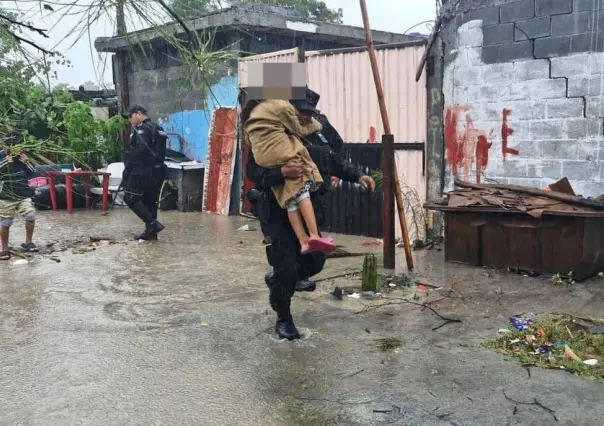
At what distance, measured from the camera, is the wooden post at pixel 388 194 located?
5852mm

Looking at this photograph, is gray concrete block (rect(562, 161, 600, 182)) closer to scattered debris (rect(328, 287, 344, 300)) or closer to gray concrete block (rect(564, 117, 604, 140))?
gray concrete block (rect(564, 117, 604, 140))

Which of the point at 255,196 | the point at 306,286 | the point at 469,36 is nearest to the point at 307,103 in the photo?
the point at 255,196

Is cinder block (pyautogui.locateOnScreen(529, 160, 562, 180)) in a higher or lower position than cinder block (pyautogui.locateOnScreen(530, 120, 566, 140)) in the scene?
lower

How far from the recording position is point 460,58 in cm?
681

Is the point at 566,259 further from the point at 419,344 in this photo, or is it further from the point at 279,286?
the point at 279,286

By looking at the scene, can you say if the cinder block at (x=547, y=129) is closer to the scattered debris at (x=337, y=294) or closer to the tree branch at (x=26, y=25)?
the scattered debris at (x=337, y=294)

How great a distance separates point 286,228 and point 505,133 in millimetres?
3461

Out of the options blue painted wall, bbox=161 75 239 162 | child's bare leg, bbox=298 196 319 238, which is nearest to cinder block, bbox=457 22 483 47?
child's bare leg, bbox=298 196 319 238

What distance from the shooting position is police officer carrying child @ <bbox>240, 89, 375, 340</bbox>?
396 cm

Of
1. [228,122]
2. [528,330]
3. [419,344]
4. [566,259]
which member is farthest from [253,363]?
[228,122]

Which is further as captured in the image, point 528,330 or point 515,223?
point 515,223

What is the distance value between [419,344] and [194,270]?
303 centimetres

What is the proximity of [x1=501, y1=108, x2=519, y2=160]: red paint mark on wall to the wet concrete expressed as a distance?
133cm

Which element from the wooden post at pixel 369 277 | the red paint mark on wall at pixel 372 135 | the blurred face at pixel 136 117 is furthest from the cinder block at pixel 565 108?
the blurred face at pixel 136 117
